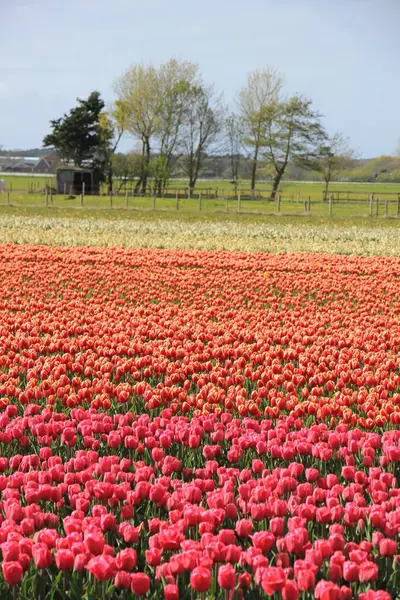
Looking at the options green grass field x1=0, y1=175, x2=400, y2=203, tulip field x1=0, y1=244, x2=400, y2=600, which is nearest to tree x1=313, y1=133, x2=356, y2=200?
green grass field x1=0, y1=175, x2=400, y2=203

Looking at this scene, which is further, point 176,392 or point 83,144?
point 83,144

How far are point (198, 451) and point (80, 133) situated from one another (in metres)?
73.2

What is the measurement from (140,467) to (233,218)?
3492cm

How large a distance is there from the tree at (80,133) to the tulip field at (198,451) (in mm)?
66455

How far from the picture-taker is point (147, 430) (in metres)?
4.78

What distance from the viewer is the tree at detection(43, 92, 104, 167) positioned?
244 ft

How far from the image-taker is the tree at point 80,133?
7444 cm

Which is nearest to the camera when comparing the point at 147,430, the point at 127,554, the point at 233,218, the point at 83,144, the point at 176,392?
the point at 127,554

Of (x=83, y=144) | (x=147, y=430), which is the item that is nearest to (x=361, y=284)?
(x=147, y=430)

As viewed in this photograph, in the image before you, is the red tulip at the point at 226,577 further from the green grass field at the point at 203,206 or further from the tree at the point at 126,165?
the tree at the point at 126,165

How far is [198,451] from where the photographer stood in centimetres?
485

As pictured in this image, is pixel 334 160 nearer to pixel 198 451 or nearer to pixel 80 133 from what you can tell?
pixel 80 133

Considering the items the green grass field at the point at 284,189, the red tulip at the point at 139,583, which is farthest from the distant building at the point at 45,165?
the red tulip at the point at 139,583

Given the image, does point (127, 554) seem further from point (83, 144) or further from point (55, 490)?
point (83, 144)
